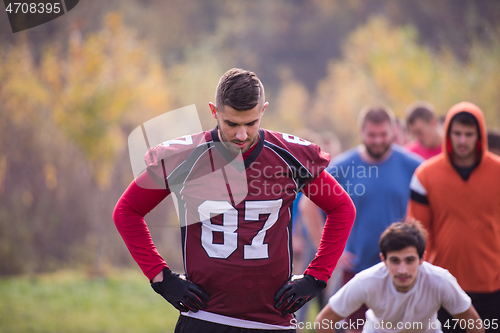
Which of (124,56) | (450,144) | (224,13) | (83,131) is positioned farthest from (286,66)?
(450,144)

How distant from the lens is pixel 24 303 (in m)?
6.40

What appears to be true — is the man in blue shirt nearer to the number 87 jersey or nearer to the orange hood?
the orange hood

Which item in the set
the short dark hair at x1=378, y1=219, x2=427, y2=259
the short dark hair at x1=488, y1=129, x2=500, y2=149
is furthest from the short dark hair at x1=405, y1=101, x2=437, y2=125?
the short dark hair at x1=378, y1=219, x2=427, y2=259

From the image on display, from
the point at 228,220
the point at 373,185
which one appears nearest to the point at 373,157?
the point at 373,185

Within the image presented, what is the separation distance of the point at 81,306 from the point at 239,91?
5.50m

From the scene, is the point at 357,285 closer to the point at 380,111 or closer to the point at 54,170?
the point at 380,111

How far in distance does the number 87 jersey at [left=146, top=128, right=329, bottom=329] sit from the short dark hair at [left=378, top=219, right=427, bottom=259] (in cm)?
113

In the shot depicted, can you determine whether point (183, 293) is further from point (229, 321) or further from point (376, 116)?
point (376, 116)

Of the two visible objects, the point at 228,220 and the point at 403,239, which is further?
the point at 403,239

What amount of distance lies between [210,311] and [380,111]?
275 cm

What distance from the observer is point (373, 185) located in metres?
3.97

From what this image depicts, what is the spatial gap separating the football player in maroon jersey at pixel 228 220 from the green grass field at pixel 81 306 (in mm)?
3804

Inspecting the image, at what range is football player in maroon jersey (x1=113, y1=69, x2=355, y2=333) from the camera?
6.84 feet

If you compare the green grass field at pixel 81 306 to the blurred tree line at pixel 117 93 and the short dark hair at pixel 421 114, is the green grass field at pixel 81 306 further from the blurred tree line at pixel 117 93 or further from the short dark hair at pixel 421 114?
the short dark hair at pixel 421 114
